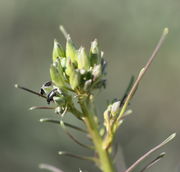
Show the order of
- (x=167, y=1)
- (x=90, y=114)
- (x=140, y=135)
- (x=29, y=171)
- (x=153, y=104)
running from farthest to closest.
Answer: (x=153, y=104) → (x=167, y=1) → (x=140, y=135) → (x=29, y=171) → (x=90, y=114)

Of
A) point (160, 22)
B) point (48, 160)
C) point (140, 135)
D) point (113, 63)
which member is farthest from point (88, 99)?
point (113, 63)

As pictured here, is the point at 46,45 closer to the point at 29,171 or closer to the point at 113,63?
the point at 113,63

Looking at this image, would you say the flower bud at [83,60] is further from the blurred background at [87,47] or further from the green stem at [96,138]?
the blurred background at [87,47]

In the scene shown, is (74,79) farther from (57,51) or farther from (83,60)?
(57,51)

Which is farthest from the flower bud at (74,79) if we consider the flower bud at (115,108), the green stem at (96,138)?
the flower bud at (115,108)

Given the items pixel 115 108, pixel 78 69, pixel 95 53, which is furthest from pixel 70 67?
pixel 115 108

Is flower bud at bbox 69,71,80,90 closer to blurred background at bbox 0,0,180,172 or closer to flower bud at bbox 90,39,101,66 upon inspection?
flower bud at bbox 90,39,101,66
